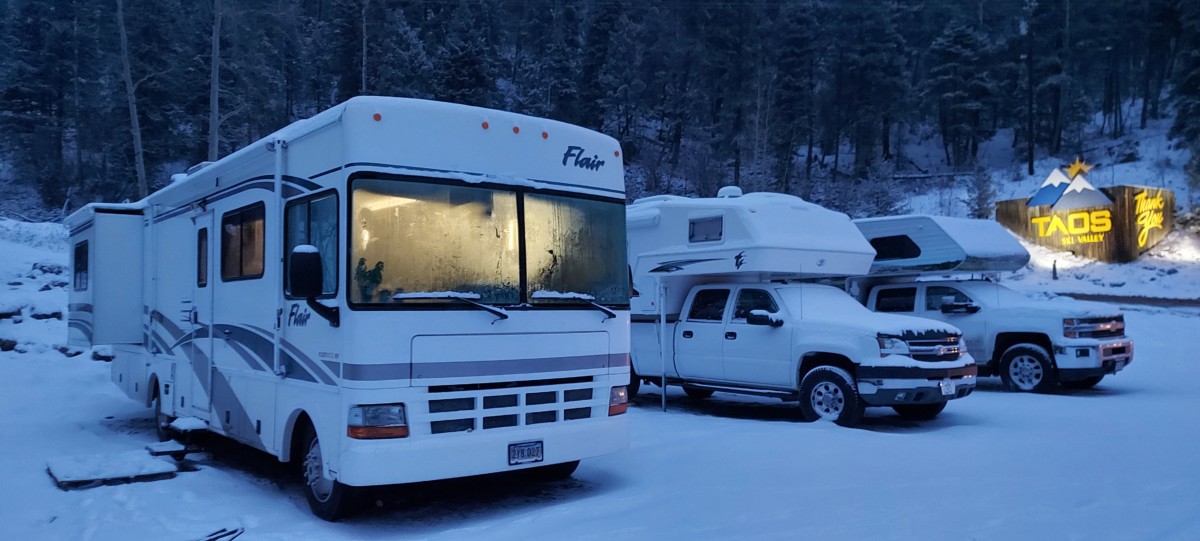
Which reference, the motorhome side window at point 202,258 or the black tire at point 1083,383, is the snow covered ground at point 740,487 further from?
the black tire at point 1083,383

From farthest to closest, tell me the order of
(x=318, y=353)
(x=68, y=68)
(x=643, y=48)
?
(x=643, y=48)
(x=68, y=68)
(x=318, y=353)

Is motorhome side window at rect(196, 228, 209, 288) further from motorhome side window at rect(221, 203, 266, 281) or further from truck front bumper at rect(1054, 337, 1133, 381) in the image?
truck front bumper at rect(1054, 337, 1133, 381)

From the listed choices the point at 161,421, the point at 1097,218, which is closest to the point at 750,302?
the point at 161,421

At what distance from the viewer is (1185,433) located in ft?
29.0

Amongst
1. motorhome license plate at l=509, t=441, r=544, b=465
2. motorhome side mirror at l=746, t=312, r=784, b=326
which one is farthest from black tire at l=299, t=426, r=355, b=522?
motorhome side mirror at l=746, t=312, r=784, b=326

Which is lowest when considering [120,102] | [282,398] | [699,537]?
[699,537]

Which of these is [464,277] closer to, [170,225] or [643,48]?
[170,225]

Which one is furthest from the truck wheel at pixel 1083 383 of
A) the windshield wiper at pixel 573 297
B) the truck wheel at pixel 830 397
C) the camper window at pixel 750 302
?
the windshield wiper at pixel 573 297

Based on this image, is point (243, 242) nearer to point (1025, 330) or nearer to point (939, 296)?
point (939, 296)

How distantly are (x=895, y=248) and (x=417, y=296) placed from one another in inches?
397

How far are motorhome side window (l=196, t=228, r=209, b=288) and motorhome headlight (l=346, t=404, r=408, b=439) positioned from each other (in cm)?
325

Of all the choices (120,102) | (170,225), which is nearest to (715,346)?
(170,225)

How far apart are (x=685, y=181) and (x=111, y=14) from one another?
28.8 m

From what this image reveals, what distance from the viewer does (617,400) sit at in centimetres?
709
